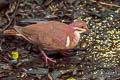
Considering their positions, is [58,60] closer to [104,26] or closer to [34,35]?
[34,35]

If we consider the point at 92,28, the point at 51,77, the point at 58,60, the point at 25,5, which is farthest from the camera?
the point at 25,5

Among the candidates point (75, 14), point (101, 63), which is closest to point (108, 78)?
point (101, 63)

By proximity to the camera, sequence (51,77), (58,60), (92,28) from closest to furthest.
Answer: (51,77)
(58,60)
(92,28)

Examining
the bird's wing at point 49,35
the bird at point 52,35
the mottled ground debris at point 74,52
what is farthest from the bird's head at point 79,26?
the mottled ground debris at point 74,52

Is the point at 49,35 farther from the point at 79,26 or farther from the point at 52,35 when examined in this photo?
the point at 79,26

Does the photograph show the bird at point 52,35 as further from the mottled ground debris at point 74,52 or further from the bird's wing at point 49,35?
the mottled ground debris at point 74,52

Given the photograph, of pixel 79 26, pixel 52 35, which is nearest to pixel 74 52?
pixel 79 26
